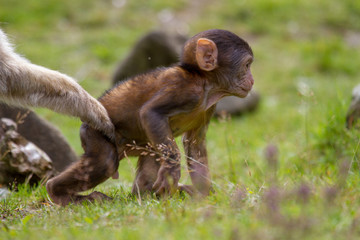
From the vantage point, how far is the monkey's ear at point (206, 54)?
16.0 ft

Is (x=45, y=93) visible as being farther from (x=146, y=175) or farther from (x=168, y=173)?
(x=168, y=173)

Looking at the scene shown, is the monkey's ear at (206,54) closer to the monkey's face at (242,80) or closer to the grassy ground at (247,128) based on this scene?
the monkey's face at (242,80)

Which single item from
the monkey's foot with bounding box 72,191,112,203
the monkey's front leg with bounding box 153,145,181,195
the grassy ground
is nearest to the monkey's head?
the grassy ground

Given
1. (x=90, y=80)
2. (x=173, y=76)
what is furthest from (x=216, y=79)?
(x=90, y=80)

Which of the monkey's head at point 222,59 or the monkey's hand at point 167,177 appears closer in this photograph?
the monkey's hand at point 167,177

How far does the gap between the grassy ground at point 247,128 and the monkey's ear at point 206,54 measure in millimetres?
944

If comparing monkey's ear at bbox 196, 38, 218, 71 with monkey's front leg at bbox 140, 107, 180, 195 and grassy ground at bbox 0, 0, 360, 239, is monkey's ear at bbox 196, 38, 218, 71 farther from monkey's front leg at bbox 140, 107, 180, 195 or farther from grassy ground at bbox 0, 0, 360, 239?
grassy ground at bbox 0, 0, 360, 239

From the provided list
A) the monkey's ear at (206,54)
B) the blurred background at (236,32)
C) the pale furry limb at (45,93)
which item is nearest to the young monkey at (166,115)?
the monkey's ear at (206,54)

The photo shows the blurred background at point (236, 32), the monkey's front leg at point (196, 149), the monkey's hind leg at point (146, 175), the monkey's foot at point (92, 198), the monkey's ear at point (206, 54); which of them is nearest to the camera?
the monkey's foot at point (92, 198)

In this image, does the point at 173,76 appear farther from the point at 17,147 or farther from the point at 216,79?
the point at 17,147

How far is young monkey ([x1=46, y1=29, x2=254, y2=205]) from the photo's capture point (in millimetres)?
4562

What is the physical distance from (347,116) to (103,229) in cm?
431

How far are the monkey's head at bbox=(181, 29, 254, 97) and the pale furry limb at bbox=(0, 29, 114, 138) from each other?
96 centimetres

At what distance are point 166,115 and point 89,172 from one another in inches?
32.9
